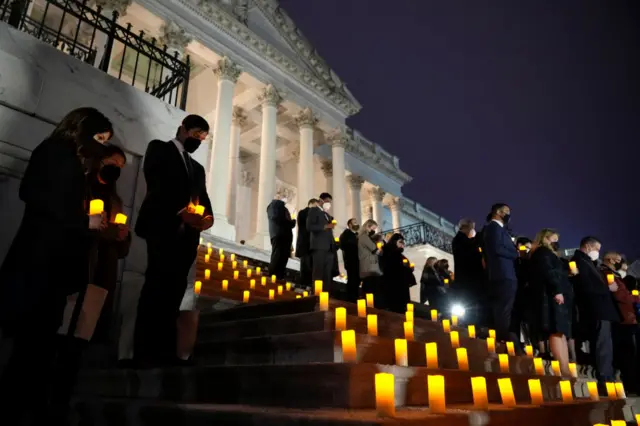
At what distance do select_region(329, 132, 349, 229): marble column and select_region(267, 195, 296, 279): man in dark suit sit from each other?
10.8 m

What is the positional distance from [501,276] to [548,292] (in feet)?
1.91

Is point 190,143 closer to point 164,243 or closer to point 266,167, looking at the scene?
point 164,243

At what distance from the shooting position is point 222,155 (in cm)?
1555

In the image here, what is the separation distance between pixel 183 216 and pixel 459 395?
2.54 m

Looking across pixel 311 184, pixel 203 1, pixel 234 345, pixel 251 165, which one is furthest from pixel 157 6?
pixel 234 345

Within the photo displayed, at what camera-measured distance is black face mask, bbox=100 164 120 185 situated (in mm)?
3424

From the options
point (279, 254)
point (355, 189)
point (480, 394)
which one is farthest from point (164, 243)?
point (355, 189)

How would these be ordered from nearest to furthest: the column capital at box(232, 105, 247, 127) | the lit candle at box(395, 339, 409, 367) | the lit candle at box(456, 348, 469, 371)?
the lit candle at box(395, 339, 409, 367), the lit candle at box(456, 348, 469, 371), the column capital at box(232, 105, 247, 127)

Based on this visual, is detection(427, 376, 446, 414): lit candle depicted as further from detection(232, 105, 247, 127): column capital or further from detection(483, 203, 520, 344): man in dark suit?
detection(232, 105, 247, 127): column capital

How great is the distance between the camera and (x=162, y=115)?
198 inches

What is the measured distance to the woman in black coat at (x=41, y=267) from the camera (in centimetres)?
228

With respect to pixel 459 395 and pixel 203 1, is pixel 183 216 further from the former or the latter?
pixel 203 1

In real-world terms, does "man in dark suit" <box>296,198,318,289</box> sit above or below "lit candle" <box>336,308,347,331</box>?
above

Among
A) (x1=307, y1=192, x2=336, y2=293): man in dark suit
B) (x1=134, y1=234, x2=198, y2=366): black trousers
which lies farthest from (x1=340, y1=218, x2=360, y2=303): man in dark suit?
(x1=134, y1=234, x2=198, y2=366): black trousers
